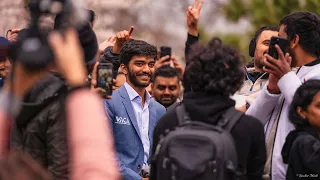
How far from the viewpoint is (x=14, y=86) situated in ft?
12.0

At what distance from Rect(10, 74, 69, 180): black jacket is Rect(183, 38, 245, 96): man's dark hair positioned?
0.75 meters

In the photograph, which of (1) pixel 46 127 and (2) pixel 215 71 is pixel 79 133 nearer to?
(1) pixel 46 127

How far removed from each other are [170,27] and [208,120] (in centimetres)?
2439

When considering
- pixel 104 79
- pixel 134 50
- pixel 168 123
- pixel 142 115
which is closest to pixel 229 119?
pixel 168 123

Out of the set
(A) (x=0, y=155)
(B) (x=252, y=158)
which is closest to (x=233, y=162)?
(B) (x=252, y=158)

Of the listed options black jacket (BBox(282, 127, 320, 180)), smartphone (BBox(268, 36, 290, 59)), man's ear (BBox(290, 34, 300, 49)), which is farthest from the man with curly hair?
man's ear (BBox(290, 34, 300, 49))

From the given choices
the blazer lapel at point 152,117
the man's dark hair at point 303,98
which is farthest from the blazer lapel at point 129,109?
the man's dark hair at point 303,98

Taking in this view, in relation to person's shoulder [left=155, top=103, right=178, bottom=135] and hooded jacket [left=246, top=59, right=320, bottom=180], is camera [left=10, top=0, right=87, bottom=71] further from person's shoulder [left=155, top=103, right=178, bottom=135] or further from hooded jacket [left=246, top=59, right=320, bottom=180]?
hooded jacket [left=246, top=59, right=320, bottom=180]

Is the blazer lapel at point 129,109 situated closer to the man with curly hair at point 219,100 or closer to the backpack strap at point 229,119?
the man with curly hair at point 219,100

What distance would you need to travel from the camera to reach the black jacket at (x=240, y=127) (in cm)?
547

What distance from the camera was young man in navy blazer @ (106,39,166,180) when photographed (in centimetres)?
799

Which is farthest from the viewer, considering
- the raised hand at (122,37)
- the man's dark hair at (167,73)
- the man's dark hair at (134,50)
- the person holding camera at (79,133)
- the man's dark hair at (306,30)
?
the man's dark hair at (167,73)

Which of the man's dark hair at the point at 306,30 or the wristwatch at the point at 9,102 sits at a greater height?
the man's dark hair at the point at 306,30

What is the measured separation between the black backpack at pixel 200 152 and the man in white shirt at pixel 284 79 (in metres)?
0.83
